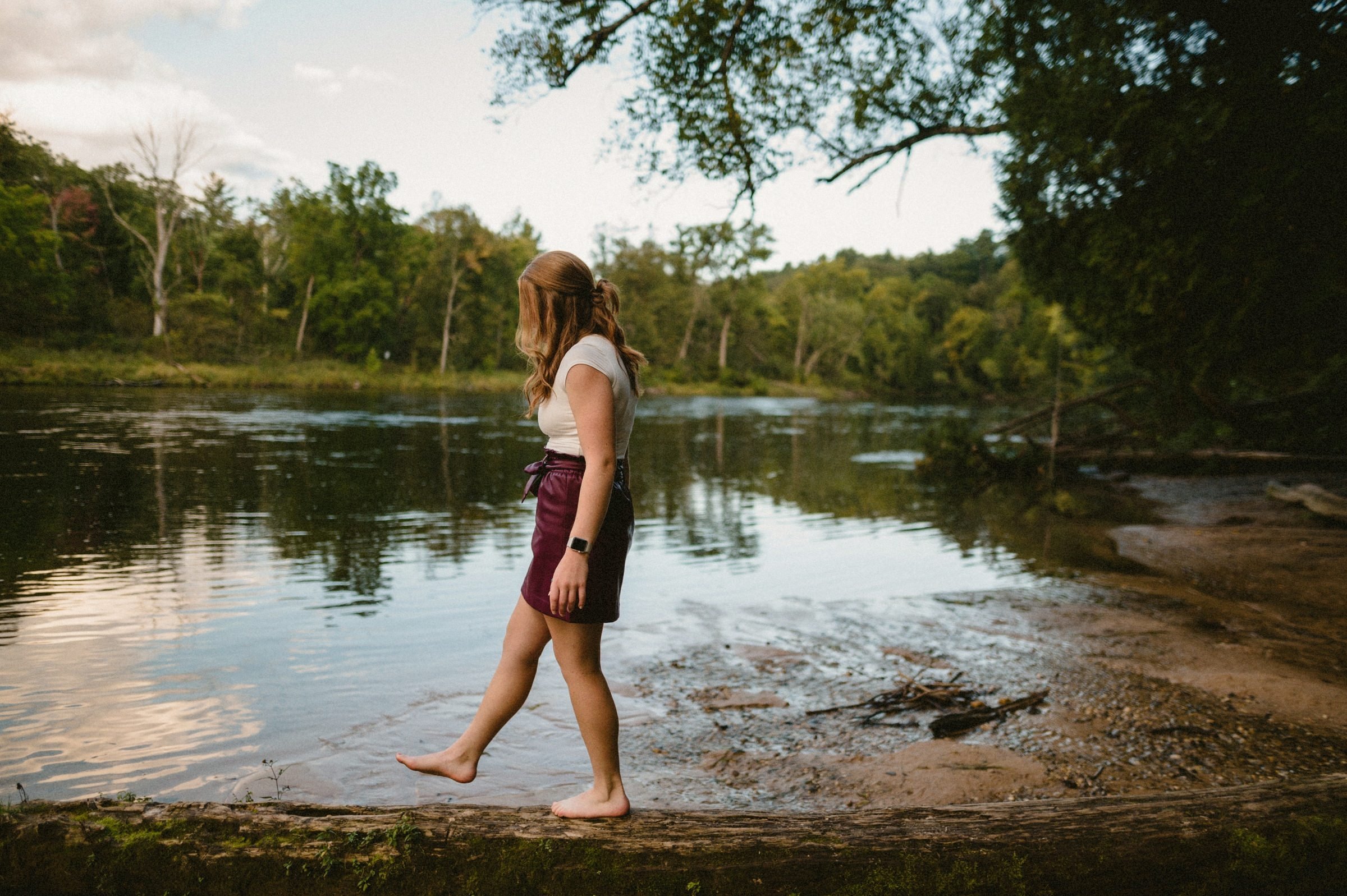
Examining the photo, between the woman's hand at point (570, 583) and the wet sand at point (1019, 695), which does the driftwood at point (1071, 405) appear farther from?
the woman's hand at point (570, 583)

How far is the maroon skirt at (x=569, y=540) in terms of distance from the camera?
2535mm

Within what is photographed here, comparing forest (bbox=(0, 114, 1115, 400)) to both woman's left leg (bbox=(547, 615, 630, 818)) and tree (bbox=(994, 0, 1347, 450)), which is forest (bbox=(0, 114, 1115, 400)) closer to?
tree (bbox=(994, 0, 1347, 450))

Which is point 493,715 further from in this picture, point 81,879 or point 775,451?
point 775,451

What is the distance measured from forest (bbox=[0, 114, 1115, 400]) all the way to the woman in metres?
8.30

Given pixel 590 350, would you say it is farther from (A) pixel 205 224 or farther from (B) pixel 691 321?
(B) pixel 691 321

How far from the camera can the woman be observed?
8.08 feet

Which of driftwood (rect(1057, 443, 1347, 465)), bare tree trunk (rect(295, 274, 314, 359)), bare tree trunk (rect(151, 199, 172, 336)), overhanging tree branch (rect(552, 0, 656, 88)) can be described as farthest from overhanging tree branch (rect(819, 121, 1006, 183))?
bare tree trunk (rect(295, 274, 314, 359))

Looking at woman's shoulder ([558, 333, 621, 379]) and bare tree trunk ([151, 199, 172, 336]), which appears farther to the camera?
bare tree trunk ([151, 199, 172, 336])

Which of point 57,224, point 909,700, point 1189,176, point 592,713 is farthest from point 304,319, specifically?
point 592,713

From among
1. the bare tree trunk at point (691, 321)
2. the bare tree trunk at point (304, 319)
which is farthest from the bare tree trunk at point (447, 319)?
the bare tree trunk at point (691, 321)

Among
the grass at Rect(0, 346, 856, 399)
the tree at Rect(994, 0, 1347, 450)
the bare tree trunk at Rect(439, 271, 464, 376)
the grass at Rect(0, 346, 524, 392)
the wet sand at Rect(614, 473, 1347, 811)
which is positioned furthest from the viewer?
the bare tree trunk at Rect(439, 271, 464, 376)

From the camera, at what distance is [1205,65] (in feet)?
26.8

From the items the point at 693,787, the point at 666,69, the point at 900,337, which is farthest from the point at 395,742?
the point at 900,337

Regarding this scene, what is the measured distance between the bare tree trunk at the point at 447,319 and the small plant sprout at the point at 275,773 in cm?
5734
